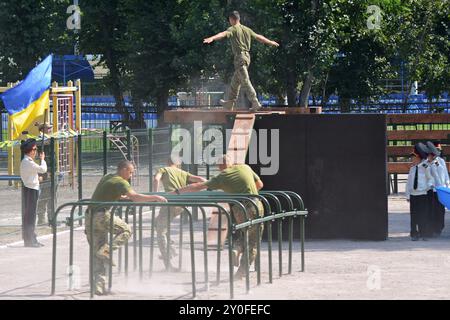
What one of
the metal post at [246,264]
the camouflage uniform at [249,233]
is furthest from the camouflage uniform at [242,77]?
the metal post at [246,264]

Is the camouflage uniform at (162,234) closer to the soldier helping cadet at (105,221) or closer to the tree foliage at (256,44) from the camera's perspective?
the soldier helping cadet at (105,221)

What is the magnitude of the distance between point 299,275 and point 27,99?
268 inches

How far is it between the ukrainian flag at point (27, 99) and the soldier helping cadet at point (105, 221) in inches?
235

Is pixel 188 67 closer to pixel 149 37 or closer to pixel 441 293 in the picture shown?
pixel 149 37

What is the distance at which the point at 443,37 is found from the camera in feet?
136

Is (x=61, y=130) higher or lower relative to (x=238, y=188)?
higher

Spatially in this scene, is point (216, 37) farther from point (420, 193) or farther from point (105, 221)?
point (105, 221)

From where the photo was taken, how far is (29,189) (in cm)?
1814

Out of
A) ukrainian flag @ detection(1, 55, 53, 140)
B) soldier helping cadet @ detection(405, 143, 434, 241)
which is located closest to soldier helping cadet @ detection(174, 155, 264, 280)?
soldier helping cadet @ detection(405, 143, 434, 241)

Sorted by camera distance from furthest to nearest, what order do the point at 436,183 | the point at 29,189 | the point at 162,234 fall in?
the point at 436,183
the point at 29,189
the point at 162,234

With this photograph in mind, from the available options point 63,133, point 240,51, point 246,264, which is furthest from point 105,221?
point 63,133

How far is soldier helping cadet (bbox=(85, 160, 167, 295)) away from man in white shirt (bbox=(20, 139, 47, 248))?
4691 mm

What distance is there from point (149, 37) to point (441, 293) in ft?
93.4

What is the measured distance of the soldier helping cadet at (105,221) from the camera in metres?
13.1
